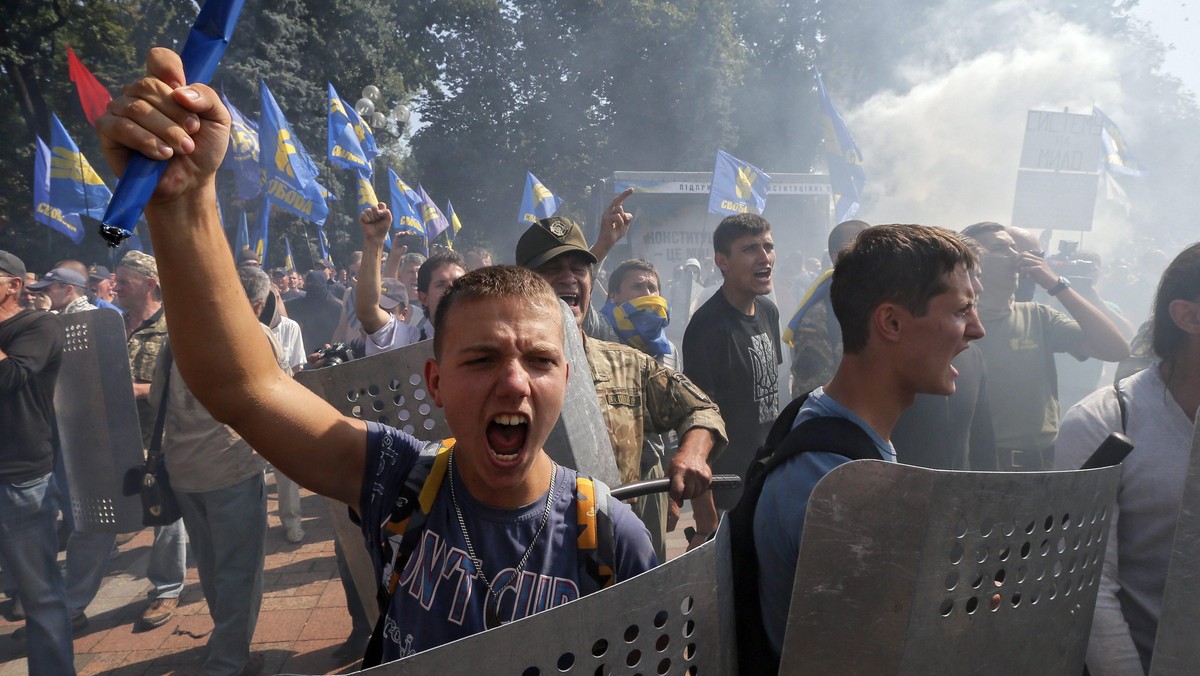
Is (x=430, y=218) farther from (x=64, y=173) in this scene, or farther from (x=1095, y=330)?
(x=1095, y=330)

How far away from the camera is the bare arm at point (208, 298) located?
3.86 feet

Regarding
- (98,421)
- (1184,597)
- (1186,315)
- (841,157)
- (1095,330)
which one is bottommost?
(98,421)

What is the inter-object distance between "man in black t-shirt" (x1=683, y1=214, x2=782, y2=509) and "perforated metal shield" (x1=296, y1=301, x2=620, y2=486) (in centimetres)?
175

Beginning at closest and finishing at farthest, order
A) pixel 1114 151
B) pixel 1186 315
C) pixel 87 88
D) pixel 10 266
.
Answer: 1. pixel 1186 315
2. pixel 10 266
3. pixel 87 88
4. pixel 1114 151

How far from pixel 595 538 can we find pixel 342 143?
428 inches

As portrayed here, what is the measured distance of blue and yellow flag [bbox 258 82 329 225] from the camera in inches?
388

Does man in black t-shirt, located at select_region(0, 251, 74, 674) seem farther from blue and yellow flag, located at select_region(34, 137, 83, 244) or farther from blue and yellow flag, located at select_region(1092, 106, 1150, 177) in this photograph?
blue and yellow flag, located at select_region(1092, 106, 1150, 177)

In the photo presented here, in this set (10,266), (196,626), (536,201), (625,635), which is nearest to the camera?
(625,635)

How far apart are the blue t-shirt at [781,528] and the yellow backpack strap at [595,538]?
28 cm

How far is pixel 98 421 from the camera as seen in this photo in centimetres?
417

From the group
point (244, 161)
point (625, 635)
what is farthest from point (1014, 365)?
point (244, 161)

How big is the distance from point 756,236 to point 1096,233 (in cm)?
2719

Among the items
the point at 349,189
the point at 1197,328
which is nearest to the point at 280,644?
the point at 1197,328

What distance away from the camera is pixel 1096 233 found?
2653 centimetres
